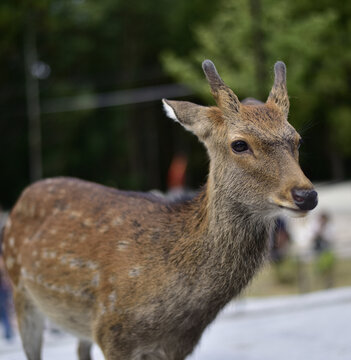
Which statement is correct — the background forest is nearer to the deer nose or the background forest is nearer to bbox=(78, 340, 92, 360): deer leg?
bbox=(78, 340, 92, 360): deer leg

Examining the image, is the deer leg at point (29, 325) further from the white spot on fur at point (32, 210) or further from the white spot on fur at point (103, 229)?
the white spot on fur at point (103, 229)

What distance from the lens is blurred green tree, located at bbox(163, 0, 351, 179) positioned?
1476 cm

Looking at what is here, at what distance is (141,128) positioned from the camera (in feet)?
120

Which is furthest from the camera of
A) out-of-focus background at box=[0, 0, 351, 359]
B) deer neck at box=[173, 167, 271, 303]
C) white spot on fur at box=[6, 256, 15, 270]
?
out-of-focus background at box=[0, 0, 351, 359]

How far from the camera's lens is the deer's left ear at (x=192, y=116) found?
3850 millimetres

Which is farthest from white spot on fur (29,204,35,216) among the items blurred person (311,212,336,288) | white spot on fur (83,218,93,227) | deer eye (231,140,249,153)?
blurred person (311,212,336,288)

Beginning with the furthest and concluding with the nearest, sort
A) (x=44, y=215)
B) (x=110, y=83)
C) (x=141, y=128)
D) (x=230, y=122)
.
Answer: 1. (x=141, y=128)
2. (x=110, y=83)
3. (x=44, y=215)
4. (x=230, y=122)

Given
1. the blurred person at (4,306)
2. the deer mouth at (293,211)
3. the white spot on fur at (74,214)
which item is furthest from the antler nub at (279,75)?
the blurred person at (4,306)

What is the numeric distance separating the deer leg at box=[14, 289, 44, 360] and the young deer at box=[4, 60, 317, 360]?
1.74ft

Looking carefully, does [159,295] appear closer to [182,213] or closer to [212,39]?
[182,213]

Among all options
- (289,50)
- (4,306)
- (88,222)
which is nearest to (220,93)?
(88,222)

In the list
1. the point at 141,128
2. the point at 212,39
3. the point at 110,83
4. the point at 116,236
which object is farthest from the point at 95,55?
the point at 116,236

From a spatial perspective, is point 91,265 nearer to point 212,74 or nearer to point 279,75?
point 212,74

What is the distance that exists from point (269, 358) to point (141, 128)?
31076 millimetres
